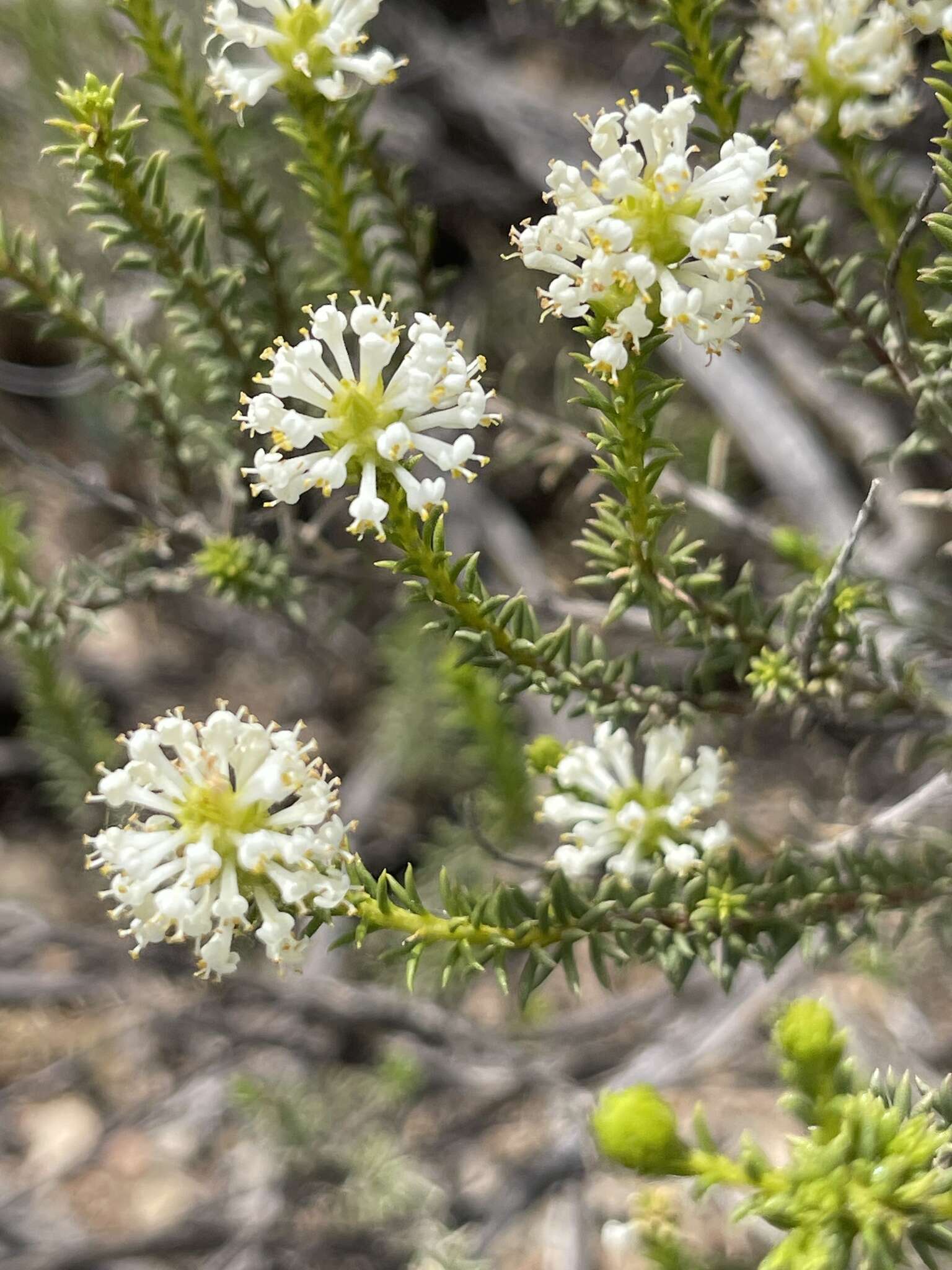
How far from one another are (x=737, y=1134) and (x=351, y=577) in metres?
2.09

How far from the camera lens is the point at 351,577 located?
2512mm

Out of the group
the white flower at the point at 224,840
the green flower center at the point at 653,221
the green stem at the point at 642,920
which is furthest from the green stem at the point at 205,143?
the green stem at the point at 642,920

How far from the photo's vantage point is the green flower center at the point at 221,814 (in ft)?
4.90

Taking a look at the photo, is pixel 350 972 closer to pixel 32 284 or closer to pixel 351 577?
pixel 351 577

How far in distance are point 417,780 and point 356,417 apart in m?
2.63

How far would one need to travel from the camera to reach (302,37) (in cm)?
167

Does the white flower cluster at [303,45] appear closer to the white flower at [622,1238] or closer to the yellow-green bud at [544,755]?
the yellow-green bud at [544,755]

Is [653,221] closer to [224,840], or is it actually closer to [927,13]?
[927,13]

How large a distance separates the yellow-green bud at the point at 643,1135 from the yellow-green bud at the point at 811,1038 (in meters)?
0.21

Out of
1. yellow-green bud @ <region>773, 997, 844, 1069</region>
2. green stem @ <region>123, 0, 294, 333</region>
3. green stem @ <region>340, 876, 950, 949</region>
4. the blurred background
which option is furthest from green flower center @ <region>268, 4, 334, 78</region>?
yellow-green bud @ <region>773, 997, 844, 1069</region>

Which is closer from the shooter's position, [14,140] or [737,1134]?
[737,1134]

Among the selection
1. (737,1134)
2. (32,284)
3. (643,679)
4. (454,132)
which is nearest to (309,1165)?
(737,1134)

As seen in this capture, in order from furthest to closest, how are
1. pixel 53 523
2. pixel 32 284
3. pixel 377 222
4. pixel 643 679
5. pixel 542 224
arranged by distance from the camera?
pixel 53 523
pixel 643 679
pixel 377 222
pixel 32 284
pixel 542 224

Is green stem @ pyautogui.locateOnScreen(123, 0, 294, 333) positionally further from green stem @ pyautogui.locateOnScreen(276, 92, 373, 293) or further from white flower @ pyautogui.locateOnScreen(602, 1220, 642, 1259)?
white flower @ pyautogui.locateOnScreen(602, 1220, 642, 1259)
